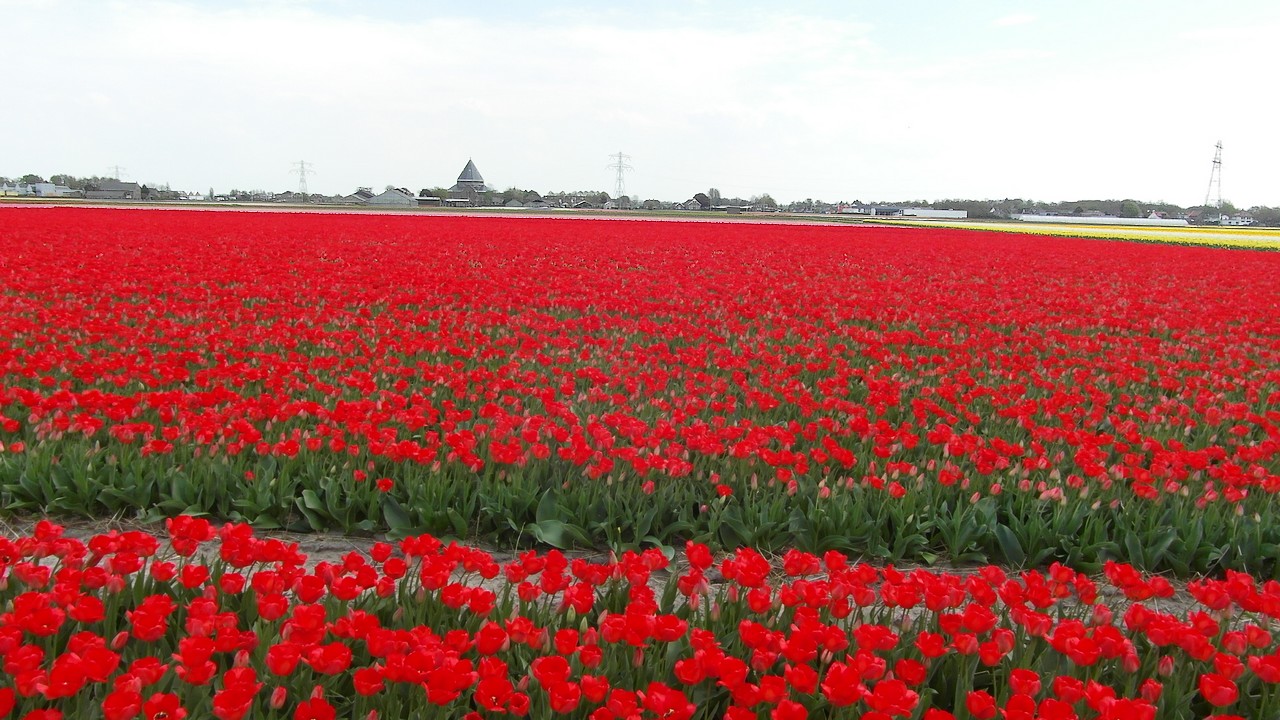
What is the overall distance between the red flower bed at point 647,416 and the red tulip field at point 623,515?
0.12 feet

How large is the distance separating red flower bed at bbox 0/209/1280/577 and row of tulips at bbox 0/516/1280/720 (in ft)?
4.20

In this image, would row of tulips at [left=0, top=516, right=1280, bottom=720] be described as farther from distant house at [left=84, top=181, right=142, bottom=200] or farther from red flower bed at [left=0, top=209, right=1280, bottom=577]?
distant house at [left=84, top=181, right=142, bottom=200]

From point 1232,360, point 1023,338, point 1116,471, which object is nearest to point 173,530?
point 1116,471

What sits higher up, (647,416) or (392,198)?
(392,198)

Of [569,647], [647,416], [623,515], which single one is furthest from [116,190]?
[569,647]

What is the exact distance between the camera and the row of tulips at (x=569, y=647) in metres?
2.12

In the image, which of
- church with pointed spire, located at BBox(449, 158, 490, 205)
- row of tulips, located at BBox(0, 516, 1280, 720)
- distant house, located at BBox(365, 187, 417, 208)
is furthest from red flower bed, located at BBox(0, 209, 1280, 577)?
church with pointed spire, located at BBox(449, 158, 490, 205)

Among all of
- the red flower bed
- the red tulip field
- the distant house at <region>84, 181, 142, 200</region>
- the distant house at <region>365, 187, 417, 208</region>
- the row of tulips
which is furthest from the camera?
the distant house at <region>365, 187, 417, 208</region>

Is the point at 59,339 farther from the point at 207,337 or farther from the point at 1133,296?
the point at 1133,296

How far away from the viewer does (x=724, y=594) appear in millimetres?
2959

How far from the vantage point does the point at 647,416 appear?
5.64 meters

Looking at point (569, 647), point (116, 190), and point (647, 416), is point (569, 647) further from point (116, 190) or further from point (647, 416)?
point (116, 190)

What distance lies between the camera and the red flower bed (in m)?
4.29

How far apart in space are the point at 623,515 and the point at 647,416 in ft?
4.60
